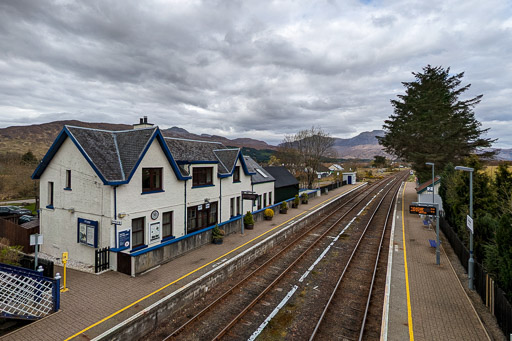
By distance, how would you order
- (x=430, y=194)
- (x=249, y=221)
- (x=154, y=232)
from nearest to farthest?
(x=154, y=232), (x=249, y=221), (x=430, y=194)

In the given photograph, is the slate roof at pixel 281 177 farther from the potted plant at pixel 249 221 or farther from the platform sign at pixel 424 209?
the platform sign at pixel 424 209

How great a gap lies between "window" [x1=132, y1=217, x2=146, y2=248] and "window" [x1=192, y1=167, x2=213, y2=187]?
5.16 m

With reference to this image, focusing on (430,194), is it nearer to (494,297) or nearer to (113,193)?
(494,297)

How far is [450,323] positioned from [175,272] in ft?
39.3

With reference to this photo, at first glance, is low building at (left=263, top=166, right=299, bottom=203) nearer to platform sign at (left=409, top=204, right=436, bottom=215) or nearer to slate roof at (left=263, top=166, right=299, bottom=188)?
slate roof at (left=263, top=166, right=299, bottom=188)

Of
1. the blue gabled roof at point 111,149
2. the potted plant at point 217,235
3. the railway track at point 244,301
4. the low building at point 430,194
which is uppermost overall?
the blue gabled roof at point 111,149

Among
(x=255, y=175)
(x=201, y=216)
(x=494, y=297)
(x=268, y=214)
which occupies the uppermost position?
(x=255, y=175)

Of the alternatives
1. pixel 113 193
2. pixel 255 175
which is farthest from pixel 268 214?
pixel 113 193

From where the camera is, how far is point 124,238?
14047mm

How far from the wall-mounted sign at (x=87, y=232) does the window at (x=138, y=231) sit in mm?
1920

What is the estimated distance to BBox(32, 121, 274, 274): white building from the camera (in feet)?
45.7

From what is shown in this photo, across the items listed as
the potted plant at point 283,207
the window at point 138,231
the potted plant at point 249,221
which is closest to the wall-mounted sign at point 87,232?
the window at point 138,231

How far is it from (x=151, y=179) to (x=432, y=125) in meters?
35.6

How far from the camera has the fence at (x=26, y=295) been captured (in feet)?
28.7
